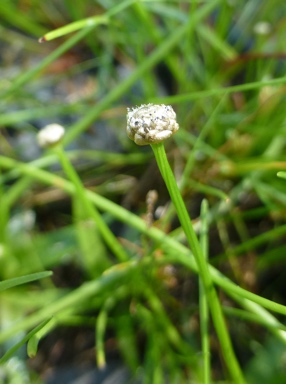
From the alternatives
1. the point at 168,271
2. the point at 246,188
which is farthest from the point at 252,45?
the point at 168,271

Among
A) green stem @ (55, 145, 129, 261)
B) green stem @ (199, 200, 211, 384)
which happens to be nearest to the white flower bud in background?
green stem @ (55, 145, 129, 261)

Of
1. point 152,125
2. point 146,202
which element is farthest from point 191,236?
point 146,202

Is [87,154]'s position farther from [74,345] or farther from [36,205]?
[74,345]

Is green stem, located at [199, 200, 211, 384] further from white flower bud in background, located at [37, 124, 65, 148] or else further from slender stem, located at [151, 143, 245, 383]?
white flower bud in background, located at [37, 124, 65, 148]

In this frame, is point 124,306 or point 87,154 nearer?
point 124,306

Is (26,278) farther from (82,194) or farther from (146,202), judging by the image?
(146,202)

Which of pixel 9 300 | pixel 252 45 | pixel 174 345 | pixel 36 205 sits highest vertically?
pixel 252 45
